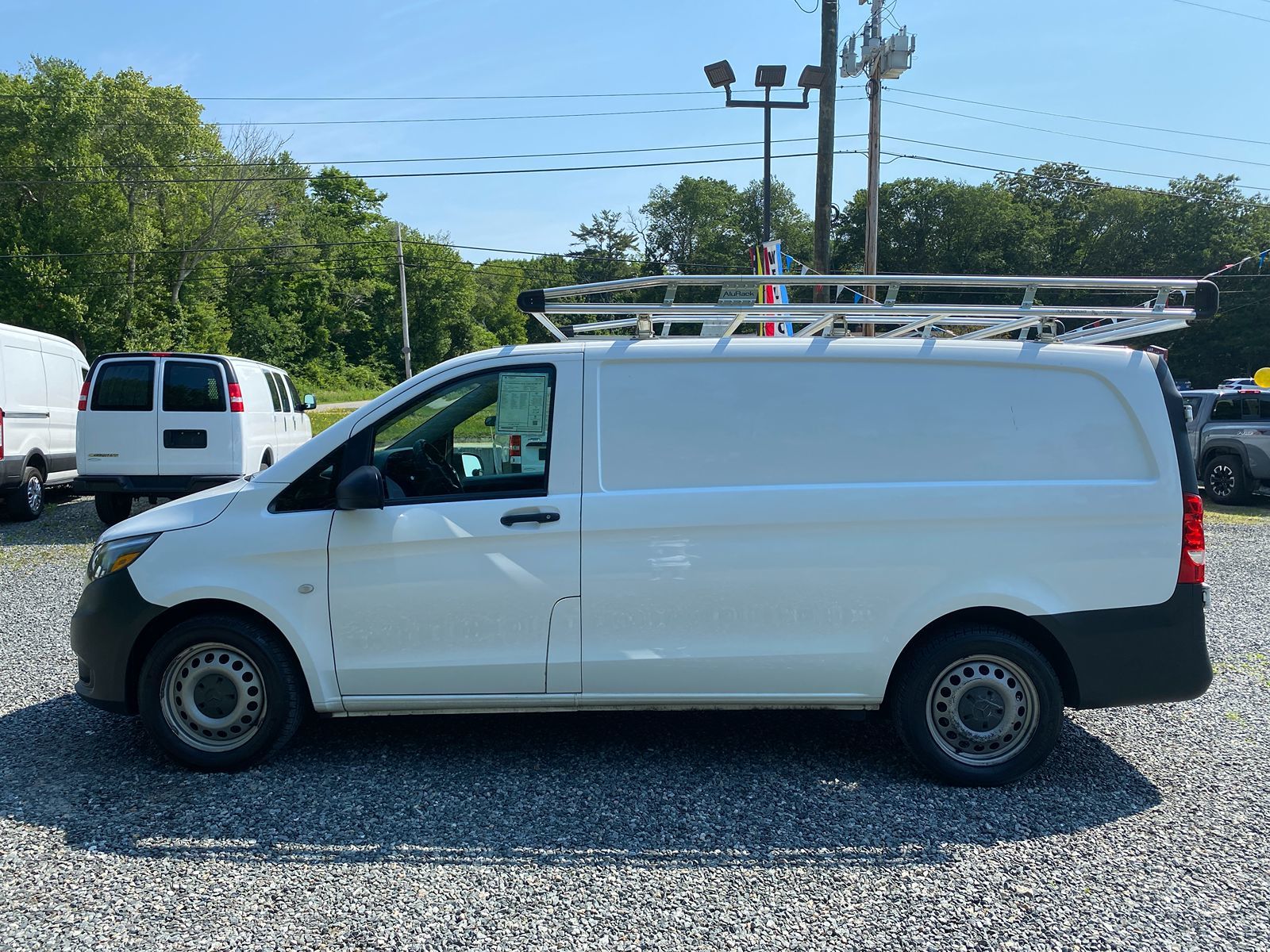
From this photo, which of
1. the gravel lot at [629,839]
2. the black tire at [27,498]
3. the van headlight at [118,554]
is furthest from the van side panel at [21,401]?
the van headlight at [118,554]

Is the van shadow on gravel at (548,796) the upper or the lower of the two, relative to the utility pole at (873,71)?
lower

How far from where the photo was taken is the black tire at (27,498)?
12.4m

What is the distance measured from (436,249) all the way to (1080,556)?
75.7 metres

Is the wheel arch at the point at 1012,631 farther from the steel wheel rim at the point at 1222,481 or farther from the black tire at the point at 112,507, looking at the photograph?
the steel wheel rim at the point at 1222,481

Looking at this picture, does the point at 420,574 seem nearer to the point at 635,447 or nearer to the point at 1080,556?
the point at 635,447

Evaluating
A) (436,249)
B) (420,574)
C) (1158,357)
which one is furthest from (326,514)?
(436,249)

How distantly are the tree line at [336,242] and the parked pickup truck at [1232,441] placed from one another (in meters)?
14.1

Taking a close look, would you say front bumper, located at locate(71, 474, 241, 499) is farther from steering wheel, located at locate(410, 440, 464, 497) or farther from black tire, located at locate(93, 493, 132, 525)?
steering wheel, located at locate(410, 440, 464, 497)

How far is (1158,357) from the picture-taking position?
4.31 meters

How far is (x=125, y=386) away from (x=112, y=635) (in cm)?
807

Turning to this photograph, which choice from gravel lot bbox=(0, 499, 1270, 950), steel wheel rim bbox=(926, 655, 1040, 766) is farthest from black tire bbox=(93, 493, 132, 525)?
steel wheel rim bbox=(926, 655, 1040, 766)

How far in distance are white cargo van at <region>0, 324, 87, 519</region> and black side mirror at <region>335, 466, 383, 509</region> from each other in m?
9.96

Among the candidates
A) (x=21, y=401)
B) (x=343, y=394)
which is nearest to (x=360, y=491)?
(x=21, y=401)

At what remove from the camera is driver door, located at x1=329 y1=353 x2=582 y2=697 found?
4.15m
